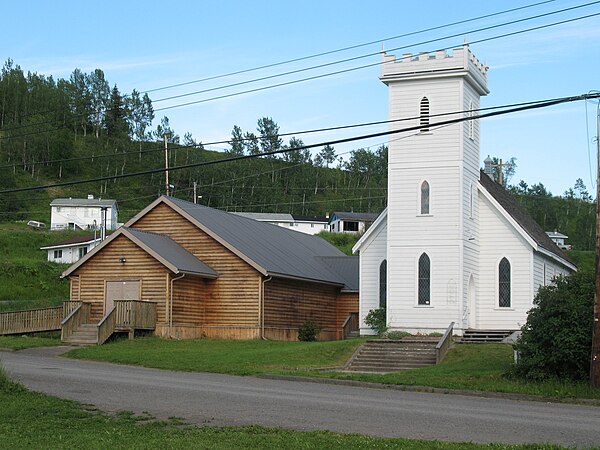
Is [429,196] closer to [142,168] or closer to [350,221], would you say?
[350,221]

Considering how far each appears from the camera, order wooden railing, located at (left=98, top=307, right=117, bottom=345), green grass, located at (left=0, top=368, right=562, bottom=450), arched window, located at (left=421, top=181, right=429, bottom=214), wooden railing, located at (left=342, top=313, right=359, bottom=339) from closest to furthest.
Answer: green grass, located at (left=0, top=368, right=562, bottom=450)
arched window, located at (left=421, top=181, right=429, bottom=214)
wooden railing, located at (left=98, top=307, right=117, bottom=345)
wooden railing, located at (left=342, top=313, right=359, bottom=339)

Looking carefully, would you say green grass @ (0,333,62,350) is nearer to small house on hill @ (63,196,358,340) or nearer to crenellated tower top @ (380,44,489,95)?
small house on hill @ (63,196,358,340)

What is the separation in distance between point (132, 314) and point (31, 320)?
656 cm

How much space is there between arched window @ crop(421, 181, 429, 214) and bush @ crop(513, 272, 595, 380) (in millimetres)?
12234

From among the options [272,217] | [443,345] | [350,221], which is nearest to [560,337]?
[443,345]

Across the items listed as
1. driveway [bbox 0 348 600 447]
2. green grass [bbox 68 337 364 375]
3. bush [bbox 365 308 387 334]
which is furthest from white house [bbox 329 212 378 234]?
driveway [bbox 0 348 600 447]

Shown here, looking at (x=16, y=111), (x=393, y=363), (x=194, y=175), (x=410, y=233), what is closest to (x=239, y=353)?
(x=393, y=363)

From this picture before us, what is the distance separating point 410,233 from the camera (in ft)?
124

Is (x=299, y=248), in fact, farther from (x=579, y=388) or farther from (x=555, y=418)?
(x=555, y=418)

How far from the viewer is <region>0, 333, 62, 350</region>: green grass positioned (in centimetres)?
3819

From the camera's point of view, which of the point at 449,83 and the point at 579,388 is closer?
the point at 579,388

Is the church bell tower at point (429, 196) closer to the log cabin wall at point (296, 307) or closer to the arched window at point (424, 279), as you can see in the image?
the arched window at point (424, 279)

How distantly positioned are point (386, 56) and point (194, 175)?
95560 mm

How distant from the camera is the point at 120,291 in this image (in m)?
41.9
